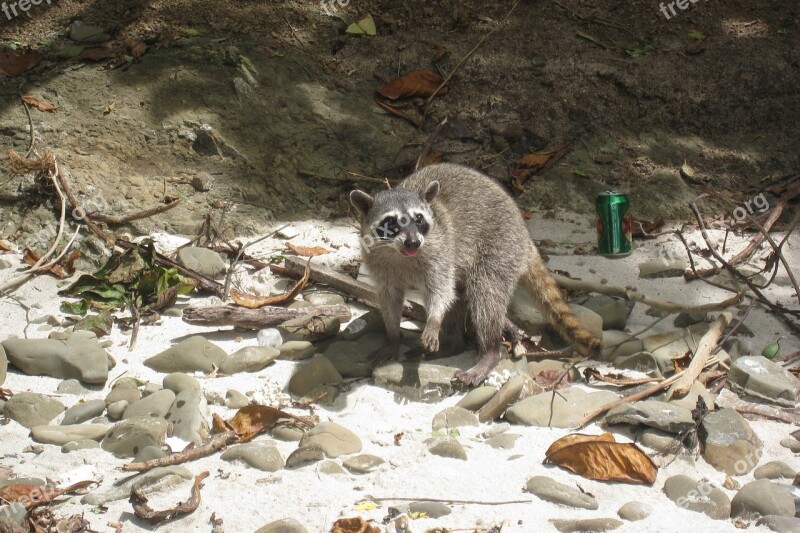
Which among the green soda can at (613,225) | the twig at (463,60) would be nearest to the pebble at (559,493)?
the green soda can at (613,225)

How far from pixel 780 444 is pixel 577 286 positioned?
70.8 inches

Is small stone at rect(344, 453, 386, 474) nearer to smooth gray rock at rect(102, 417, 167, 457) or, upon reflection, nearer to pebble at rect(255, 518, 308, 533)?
pebble at rect(255, 518, 308, 533)

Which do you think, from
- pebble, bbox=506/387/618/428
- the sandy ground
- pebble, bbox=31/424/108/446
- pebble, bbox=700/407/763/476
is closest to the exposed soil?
the sandy ground

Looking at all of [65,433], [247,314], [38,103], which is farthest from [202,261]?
[38,103]

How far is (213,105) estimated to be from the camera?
635 cm

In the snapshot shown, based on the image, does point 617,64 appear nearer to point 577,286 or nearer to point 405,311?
point 577,286

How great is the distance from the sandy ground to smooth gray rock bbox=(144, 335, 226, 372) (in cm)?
8

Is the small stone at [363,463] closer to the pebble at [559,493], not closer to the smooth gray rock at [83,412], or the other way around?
the pebble at [559,493]

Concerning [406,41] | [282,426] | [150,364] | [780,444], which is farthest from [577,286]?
[406,41]

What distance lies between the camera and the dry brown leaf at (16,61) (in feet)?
20.6

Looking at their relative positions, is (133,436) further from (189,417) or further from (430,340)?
(430,340)

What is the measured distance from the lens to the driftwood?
15.5 feet

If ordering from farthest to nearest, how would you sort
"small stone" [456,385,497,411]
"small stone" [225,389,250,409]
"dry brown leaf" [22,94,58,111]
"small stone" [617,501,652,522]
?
"dry brown leaf" [22,94,58,111], "small stone" [456,385,497,411], "small stone" [225,389,250,409], "small stone" [617,501,652,522]

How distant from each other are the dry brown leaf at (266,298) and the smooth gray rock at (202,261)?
0.26 meters
